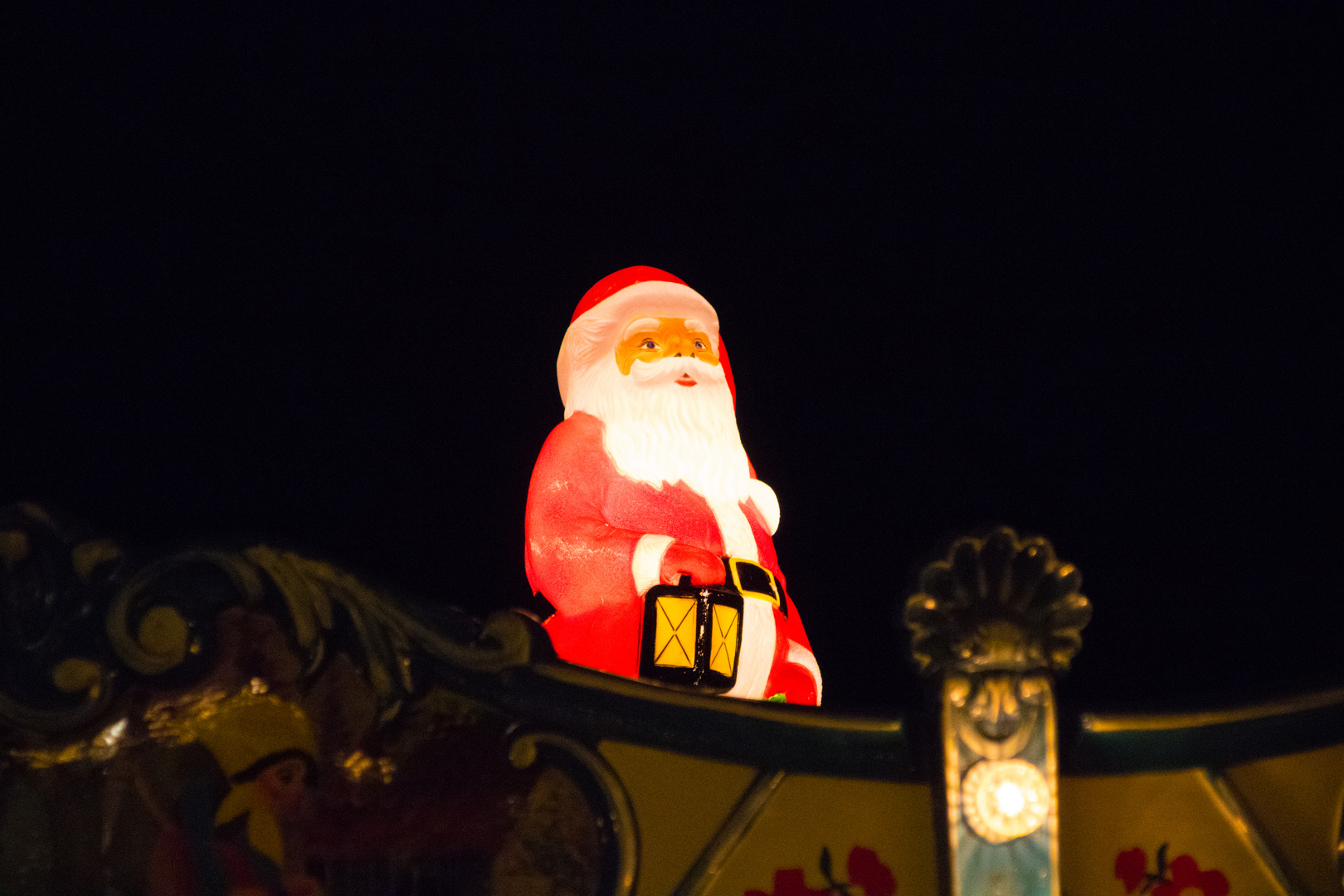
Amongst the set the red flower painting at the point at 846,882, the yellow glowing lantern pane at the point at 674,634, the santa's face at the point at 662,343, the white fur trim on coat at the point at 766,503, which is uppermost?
the santa's face at the point at 662,343

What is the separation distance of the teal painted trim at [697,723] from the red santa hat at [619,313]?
2162 mm

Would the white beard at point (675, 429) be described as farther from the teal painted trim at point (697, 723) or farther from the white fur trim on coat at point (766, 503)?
the teal painted trim at point (697, 723)

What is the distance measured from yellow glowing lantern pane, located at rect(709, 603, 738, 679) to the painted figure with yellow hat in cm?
155

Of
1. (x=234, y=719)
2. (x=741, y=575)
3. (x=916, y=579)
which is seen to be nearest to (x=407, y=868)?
(x=234, y=719)

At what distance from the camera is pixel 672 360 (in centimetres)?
479

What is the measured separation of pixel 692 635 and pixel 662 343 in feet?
3.63

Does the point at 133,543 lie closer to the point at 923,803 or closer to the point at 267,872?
the point at 267,872

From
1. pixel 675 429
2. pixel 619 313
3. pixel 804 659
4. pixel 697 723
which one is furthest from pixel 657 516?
pixel 697 723

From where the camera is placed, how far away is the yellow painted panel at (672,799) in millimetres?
2758

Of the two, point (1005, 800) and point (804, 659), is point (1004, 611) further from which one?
point (804, 659)

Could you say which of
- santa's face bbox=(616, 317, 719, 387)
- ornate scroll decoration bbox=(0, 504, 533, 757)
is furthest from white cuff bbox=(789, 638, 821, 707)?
ornate scroll decoration bbox=(0, 504, 533, 757)

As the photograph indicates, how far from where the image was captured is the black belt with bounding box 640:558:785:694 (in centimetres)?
405

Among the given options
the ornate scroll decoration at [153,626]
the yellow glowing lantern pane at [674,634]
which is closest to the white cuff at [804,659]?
the yellow glowing lantern pane at [674,634]

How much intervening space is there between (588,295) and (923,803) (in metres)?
2.65
